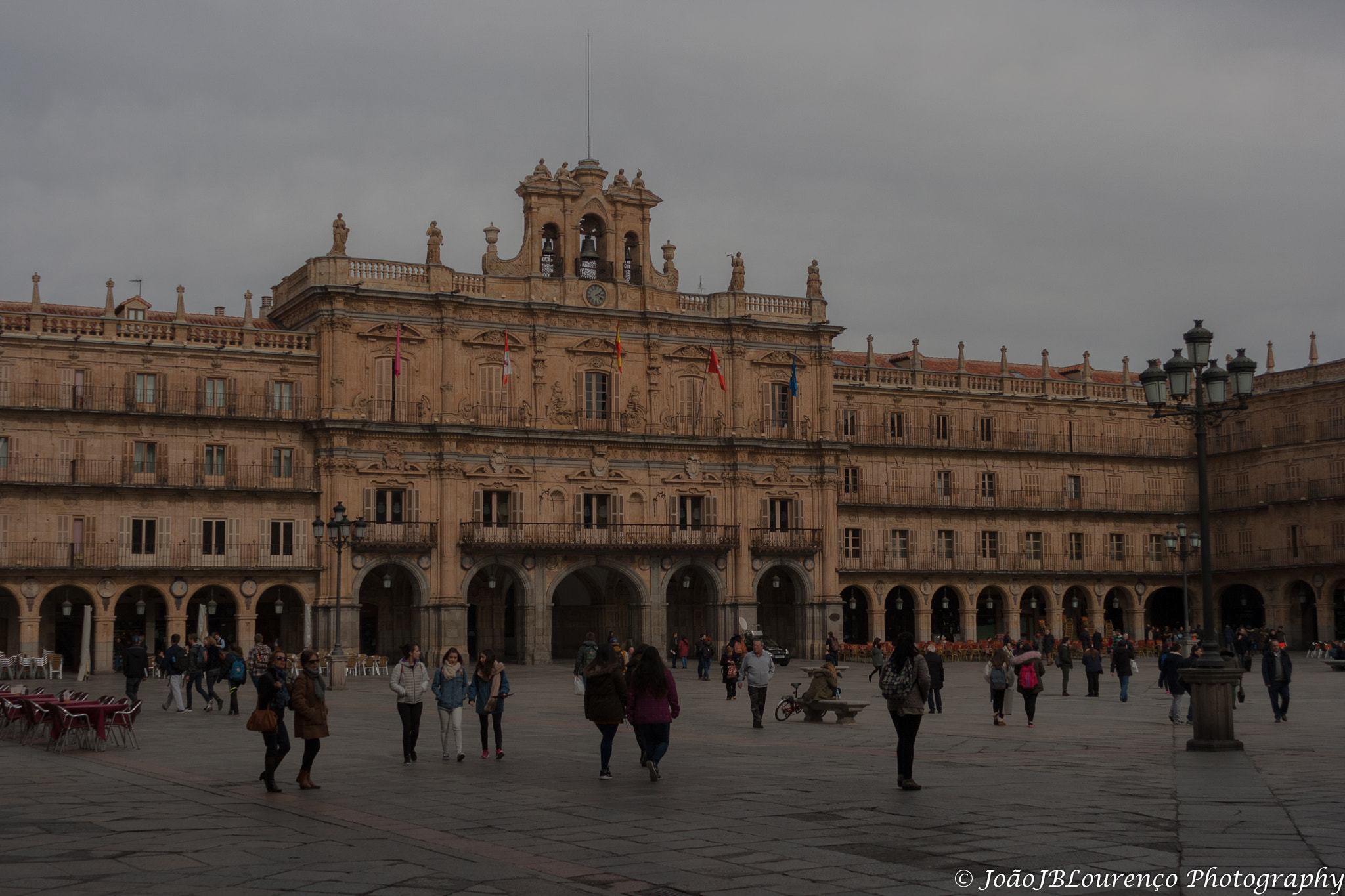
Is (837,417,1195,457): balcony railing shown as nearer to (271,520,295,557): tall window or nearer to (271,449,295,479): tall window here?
(271,449,295,479): tall window

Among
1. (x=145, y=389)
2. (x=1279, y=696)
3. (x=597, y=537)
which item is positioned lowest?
(x=1279, y=696)

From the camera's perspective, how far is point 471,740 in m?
23.5

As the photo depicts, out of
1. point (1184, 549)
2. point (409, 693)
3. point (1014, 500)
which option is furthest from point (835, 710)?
point (1014, 500)

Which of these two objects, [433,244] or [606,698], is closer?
[606,698]

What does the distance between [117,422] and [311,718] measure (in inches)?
1507

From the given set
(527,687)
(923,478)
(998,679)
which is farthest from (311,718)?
(923,478)

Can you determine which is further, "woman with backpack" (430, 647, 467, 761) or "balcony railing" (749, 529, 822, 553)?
"balcony railing" (749, 529, 822, 553)

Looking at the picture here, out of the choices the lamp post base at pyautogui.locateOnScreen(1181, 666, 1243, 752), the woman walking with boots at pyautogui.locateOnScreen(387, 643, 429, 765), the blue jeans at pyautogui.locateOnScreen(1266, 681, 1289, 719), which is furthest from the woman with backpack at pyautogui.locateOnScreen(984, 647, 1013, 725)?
the woman walking with boots at pyautogui.locateOnScreen(387, 643, 429, 765)

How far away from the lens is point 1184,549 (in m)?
53.0

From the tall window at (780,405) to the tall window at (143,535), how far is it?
23.7 m

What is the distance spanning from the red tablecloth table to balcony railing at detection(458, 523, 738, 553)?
1273 inches

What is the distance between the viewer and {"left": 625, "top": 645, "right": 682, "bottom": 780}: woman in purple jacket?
17.5m

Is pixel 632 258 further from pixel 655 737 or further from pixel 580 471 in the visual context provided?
pixel 655 737

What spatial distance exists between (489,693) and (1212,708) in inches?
378
